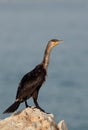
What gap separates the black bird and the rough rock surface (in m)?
2.25

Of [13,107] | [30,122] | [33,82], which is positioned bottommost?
[30,122]

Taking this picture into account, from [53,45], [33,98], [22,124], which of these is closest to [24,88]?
[33,98]

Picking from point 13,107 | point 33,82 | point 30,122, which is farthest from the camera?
point 33,82

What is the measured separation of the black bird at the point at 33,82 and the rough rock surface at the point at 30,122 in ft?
7.39

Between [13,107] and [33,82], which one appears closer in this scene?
[13,107]

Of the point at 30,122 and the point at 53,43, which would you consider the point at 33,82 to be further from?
the point at 30,122

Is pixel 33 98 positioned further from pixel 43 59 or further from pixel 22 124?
pixel 22 124

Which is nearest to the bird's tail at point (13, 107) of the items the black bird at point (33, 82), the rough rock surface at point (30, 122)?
the black bird at point (33, 82)

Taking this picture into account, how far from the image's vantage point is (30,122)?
1469cm

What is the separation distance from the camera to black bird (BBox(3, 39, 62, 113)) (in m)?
17.7

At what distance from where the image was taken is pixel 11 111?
56.9 ft

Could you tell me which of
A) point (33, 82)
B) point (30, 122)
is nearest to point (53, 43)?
point (33, 82)

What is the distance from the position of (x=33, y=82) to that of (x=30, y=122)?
3960 millimetres

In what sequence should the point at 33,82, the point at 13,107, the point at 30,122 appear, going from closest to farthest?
the point at 30,122 → the point at 13,107 → the point at 33,82
